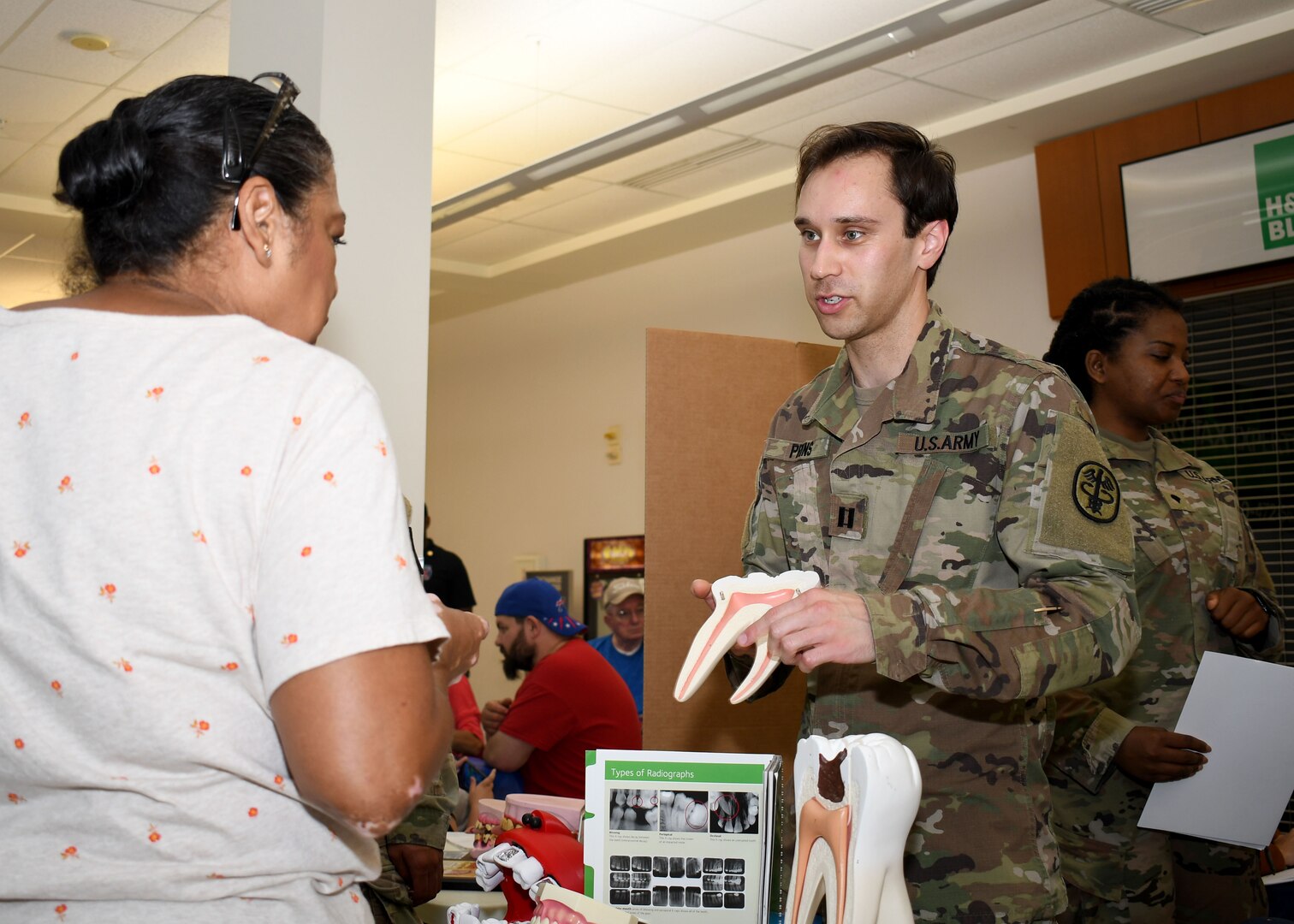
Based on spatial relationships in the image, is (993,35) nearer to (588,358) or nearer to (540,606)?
(540,606)

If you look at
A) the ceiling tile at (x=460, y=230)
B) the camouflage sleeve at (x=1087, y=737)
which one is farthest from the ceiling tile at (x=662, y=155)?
the camouflage sleeve at (x=1087, y=737)

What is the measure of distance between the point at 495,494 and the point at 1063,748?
6719 millimetres

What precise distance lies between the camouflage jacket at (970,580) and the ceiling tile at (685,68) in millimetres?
3314

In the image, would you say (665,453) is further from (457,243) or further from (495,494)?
(495,494)

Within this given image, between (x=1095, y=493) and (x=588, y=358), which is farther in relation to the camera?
(x=588, y=358)

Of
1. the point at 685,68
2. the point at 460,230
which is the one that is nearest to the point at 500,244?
the point at 460,230

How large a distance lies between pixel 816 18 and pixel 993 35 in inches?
28.1

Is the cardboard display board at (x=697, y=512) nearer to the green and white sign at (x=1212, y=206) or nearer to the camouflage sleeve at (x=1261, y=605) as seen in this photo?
the camouflage sleeve at (x=1261, y=605)

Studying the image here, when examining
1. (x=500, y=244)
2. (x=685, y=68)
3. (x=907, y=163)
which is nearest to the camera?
(x=907, y=163)

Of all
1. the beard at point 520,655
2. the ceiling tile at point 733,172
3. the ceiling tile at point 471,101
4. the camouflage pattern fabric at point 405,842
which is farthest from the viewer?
the ceiling tile at point 733,172

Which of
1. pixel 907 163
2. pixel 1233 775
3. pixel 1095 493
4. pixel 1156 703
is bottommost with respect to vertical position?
pixel 1233 775

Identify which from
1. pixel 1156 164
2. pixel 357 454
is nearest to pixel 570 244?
pixel 1156 164

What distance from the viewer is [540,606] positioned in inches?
166

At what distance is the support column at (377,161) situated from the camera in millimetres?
2717
